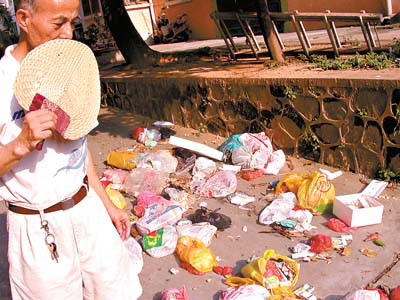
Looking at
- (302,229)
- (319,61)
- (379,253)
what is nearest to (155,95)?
(319,61)

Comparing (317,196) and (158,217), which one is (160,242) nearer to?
(158,217)

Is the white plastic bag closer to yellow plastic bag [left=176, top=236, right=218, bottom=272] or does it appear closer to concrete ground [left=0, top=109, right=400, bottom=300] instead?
concrete ground [left=0, top=109, right=400, bottom=300]

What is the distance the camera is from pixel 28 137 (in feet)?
5.00

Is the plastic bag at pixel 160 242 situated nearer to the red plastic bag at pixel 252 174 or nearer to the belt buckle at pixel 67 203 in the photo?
the red plastic bag at pixel 252 174

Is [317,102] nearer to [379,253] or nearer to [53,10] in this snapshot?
[379,253]

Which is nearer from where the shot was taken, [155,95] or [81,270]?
[81,270]

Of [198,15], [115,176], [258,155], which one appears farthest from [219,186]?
[198,15]

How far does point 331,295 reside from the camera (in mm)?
3062

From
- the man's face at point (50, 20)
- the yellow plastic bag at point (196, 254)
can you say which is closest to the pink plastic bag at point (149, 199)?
the yellow plastic bag at point (196, 254)

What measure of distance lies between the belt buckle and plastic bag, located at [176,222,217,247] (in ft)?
6.60

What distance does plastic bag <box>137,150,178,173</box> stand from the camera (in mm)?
5355

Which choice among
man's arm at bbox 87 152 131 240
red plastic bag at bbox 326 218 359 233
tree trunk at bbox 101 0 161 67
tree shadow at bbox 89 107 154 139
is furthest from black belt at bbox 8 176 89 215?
tree trunk at bbox 101 0 161 67

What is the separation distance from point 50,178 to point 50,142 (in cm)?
14

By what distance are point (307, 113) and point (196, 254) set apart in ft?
7.97
